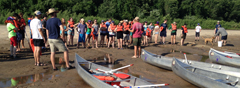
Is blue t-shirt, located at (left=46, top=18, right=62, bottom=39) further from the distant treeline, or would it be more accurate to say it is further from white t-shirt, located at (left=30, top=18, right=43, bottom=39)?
the distant treeline

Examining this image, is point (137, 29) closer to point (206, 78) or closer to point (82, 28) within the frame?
point (82, 28)

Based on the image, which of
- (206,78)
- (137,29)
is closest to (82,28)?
(137,29)

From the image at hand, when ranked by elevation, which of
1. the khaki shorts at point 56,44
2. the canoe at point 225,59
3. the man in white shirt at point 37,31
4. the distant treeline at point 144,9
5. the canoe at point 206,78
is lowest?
the canoe at point 206,78

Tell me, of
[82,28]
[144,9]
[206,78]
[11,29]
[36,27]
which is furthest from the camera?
[144,9]

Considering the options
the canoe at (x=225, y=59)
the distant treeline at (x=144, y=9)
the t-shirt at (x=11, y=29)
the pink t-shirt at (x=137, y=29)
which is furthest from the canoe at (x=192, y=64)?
the distant treeline at (x=144, y=9)

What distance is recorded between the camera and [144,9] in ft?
173

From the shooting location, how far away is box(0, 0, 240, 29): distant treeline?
133 ft

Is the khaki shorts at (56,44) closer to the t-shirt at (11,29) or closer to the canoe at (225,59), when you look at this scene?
the t-shirt at (11,29)

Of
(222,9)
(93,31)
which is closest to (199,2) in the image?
(222,9)

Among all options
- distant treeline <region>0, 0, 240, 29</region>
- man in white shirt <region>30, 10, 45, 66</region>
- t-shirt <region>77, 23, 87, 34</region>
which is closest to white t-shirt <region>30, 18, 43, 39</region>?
man in white shirt <region>30, 10, 45, 66</region>

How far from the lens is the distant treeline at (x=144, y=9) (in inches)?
1594

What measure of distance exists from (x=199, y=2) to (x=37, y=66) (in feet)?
193

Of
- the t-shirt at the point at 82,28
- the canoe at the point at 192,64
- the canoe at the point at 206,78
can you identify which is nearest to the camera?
the canoe at the point at 206,78

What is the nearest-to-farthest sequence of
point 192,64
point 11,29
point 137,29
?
1. point 192,64
2. point 11,29
3. point 137,29
